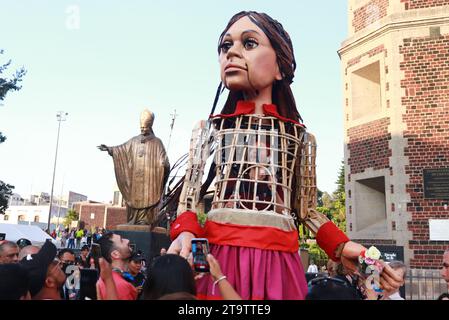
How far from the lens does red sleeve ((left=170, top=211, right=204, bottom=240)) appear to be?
3.13m

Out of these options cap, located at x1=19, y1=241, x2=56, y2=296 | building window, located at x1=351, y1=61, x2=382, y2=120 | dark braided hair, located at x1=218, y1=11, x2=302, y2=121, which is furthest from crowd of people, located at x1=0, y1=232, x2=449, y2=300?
building window, located at x1=351, y1=61, x2=382, y2=120

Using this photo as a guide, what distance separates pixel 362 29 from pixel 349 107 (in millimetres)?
2361

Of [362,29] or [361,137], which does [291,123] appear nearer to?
[361,137]

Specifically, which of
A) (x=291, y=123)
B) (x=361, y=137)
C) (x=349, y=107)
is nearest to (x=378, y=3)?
(x=349, y=107)

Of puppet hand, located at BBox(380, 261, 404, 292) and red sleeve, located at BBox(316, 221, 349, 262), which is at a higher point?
red sleeve, located at BBox(316, 221, 349, 262)

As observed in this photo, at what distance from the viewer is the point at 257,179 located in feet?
11.1

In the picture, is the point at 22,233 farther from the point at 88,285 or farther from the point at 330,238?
the point at 330,238

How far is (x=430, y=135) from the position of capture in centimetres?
1097

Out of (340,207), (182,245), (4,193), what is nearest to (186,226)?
(182,245)

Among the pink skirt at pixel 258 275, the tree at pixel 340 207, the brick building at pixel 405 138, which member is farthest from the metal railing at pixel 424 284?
the tree at pixel 340 207

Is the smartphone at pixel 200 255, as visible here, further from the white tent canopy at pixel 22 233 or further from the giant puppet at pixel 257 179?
the white tent canopy at pixel 22 233

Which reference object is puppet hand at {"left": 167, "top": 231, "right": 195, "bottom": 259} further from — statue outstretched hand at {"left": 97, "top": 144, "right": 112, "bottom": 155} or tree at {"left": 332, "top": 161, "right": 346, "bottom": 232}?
tree at {"left": 332, "top": 161, "right": 346, "bottom": 232}

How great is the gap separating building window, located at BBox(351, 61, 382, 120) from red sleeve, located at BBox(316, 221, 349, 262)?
9838 mm
